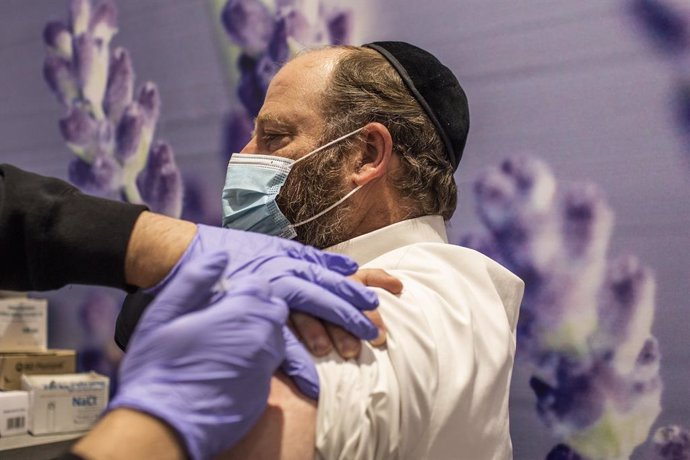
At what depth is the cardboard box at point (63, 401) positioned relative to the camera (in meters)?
2.11

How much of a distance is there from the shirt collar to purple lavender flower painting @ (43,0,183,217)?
111 centimetres

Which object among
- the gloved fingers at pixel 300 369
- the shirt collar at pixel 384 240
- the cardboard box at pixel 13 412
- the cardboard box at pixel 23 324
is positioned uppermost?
the shirt collar at pixel 384 240

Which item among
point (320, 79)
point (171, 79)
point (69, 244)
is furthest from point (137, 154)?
point (69, 244)

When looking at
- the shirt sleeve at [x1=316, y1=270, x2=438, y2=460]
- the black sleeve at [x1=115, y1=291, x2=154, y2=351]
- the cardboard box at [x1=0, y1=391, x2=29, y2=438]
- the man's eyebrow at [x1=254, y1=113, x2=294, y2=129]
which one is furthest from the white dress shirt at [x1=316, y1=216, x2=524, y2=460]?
the cardboard box at [x1=0, y1=391, x2=29, y2=438]

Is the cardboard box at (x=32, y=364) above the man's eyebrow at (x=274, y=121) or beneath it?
beneath

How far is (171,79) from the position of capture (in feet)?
7.59

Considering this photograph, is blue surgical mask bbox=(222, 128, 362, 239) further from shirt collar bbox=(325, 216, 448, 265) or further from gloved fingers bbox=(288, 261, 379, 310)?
gloved fingers bbox=(288, 261, 379, 310)

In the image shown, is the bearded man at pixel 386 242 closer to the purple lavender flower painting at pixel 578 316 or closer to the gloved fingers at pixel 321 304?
the gloved fingers at pixel 321 304

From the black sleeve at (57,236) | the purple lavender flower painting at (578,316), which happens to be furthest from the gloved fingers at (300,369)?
the purple lavender flower painting at (578,316)

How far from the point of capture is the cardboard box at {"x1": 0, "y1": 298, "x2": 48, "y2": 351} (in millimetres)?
2289

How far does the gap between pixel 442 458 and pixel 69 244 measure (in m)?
0.63

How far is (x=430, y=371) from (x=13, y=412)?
66.5 inches

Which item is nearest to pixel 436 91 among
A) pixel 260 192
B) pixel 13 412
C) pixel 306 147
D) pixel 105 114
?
pixel 306 147

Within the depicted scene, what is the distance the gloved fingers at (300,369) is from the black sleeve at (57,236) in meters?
0.27
